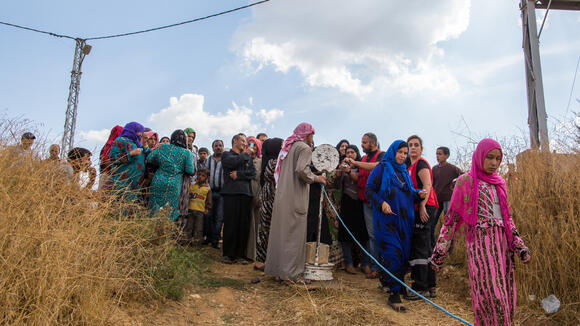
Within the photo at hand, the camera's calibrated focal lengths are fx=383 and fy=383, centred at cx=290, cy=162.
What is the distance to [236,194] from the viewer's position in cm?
544

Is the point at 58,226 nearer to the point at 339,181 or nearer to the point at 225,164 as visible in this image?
the point at 225,164

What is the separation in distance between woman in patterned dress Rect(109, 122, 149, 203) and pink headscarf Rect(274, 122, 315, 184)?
180 cm

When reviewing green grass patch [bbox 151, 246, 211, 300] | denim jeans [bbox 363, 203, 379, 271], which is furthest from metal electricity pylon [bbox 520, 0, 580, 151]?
green grass patch [bbox 151, 246, 211, 300]

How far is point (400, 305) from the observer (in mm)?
3936

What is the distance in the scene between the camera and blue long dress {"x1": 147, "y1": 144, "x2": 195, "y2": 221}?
5039mm

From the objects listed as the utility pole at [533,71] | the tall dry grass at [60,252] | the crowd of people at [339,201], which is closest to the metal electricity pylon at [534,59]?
the utility pole at [533,71]

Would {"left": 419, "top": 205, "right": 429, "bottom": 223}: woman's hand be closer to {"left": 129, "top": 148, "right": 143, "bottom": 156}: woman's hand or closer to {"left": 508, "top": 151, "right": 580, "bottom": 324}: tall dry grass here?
{"left": 508, "top": 151, "right": 580, "bottom": 324}: tall dry grass

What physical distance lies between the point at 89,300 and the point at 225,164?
2987 mm

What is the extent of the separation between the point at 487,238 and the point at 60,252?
3032mm

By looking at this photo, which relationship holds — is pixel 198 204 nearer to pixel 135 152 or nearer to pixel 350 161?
pixel 135 152

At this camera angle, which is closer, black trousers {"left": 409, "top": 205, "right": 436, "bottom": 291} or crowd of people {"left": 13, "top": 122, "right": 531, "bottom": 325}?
crowd of people {"left": 13, "top": 122, "right": 531, "bottom": 325}

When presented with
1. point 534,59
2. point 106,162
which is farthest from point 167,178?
point 534,59

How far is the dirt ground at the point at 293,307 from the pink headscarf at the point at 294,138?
1.40 m

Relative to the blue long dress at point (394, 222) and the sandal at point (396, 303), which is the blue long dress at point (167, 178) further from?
the sandal at point (396, 303)
